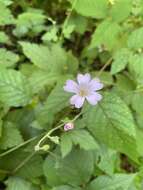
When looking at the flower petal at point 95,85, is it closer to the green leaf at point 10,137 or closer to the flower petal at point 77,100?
the flower petal at point 77,100

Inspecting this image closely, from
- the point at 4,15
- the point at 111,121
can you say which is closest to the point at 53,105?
the point at 111,121

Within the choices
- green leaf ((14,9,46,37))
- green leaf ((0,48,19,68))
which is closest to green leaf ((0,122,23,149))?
green leaf ((0,48,19,68))

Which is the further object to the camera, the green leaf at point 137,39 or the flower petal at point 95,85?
the green leaf at point 137,39

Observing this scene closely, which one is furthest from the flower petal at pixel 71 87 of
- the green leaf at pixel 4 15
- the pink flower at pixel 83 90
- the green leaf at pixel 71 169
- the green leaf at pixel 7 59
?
the green leaf at pixel 4 15

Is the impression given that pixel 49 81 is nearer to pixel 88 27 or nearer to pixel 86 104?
pixel 86 104

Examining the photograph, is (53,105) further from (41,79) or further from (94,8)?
(94,8)

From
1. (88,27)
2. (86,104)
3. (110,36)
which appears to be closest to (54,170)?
(86,104)

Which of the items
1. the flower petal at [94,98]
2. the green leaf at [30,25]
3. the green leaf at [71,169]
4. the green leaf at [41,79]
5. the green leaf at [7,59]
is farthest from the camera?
the green leaf at [30,25]
